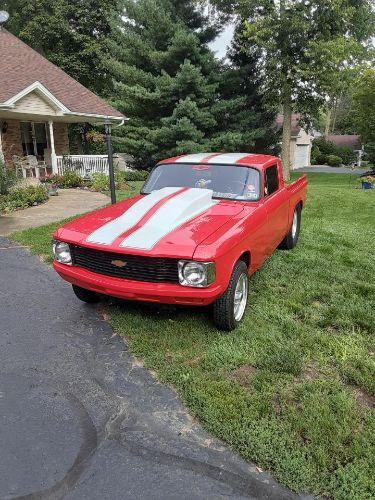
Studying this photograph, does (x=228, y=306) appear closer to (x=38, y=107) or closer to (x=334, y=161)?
(x=38, y=107)

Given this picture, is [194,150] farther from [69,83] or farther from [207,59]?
[69,83]

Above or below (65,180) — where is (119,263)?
above

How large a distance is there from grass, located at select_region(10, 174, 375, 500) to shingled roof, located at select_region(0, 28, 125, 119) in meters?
13.0

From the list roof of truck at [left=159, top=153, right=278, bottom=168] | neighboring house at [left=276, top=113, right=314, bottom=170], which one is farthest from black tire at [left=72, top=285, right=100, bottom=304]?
neighboring house at [left=276, top=113, right=314, bottom=170]

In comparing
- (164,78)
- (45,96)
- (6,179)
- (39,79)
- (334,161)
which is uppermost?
(164,78)

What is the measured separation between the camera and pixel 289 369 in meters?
3.19

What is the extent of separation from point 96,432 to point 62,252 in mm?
1919

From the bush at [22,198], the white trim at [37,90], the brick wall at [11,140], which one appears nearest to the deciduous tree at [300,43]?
the white trim at [37,90]

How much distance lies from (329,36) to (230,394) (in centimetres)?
2102

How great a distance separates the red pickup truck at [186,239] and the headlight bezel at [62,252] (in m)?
0.01

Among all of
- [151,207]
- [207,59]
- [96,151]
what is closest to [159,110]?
[207,59]

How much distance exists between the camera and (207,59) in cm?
1909

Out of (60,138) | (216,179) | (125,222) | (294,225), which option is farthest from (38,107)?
(125,222)

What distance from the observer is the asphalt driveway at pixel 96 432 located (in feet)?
7.22
